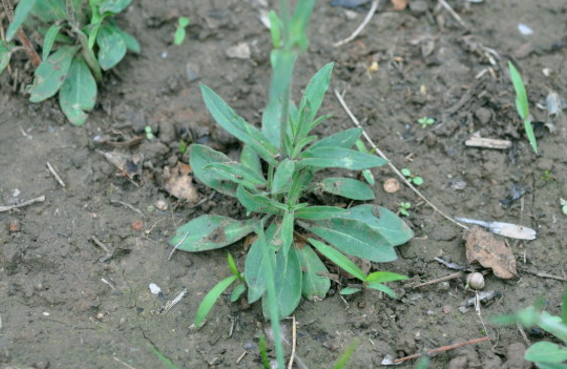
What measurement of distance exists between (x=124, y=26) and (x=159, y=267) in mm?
1700

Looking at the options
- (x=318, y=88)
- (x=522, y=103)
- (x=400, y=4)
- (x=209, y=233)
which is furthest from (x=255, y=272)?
(x=400, y=4)

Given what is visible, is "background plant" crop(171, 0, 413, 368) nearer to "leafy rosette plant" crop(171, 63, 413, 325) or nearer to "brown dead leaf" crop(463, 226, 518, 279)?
"leafy rosette plant" crop(171, 63, 413, 325)

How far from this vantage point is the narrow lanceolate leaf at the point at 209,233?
3201 mm

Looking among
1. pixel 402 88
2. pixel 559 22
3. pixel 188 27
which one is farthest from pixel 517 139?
pixel 188 27

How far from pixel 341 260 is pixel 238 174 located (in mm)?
692

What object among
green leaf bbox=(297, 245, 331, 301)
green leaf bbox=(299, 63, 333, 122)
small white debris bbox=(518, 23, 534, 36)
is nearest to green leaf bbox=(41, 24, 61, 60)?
green leaf bbox=(299, 63, 333, 122)

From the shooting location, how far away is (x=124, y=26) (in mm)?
3951

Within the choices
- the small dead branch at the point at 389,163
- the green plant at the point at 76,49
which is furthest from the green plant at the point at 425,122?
the green plant at the point at 76,49

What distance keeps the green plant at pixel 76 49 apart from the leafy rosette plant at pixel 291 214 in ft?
2.82

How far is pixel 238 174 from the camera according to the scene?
3.15 m

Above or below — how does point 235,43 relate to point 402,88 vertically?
above

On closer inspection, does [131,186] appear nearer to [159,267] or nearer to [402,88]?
[159,267]

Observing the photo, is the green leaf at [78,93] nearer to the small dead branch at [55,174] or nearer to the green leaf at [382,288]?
the small dead branch at [55,174]

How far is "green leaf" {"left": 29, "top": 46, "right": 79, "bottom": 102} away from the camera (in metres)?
3.58
